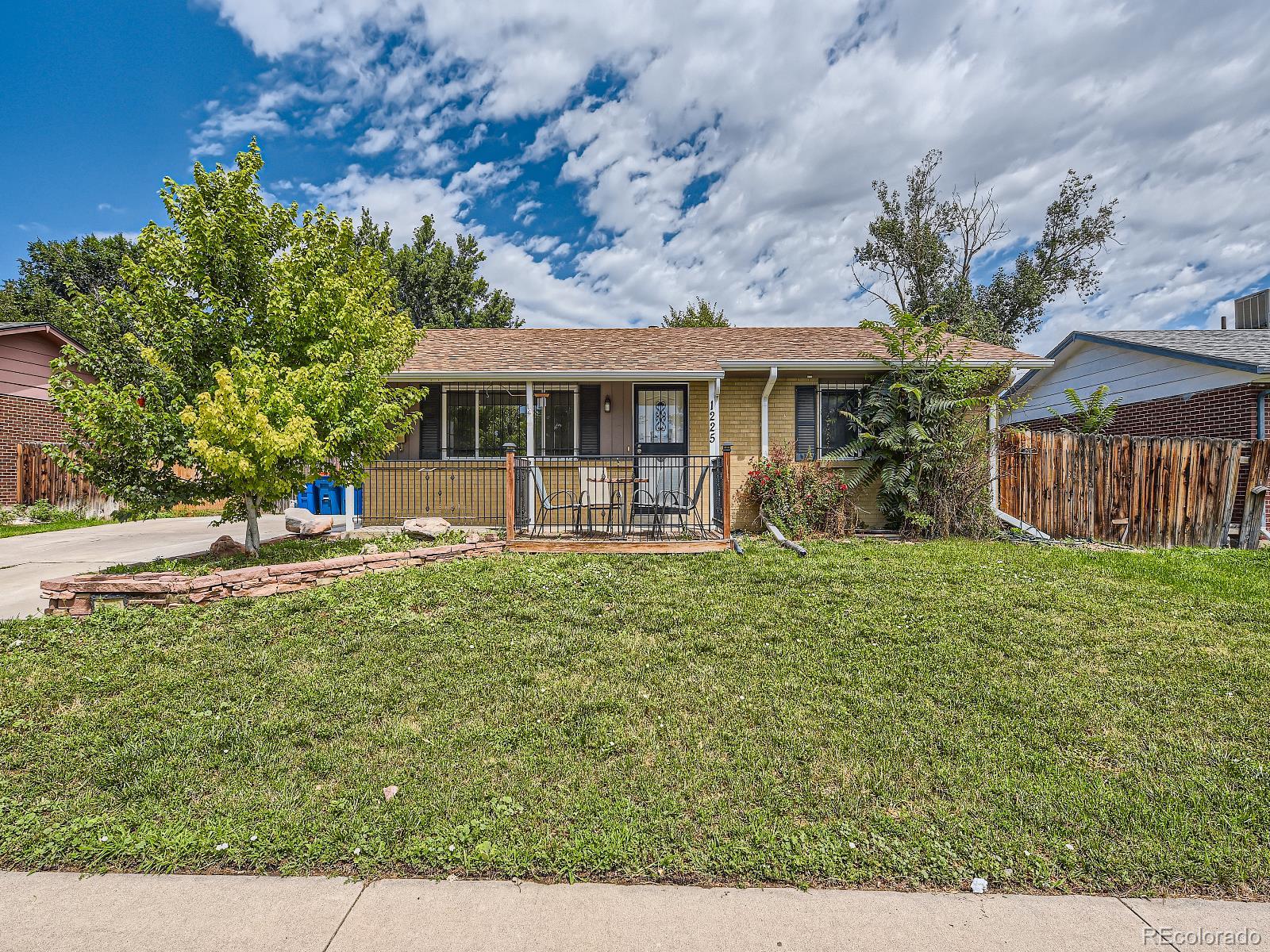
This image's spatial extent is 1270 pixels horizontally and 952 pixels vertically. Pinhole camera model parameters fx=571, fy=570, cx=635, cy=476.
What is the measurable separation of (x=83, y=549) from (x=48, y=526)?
15.4 feet

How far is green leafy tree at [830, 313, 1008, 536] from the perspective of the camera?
360 inches

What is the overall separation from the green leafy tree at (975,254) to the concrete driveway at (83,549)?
24.1 metres

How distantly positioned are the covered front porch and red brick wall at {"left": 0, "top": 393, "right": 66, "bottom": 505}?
8.86 metres

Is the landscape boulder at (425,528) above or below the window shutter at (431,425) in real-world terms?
below

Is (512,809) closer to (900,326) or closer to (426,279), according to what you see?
(900,326)

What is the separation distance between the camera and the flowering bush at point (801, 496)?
30.7 ft

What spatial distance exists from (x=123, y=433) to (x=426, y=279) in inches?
839

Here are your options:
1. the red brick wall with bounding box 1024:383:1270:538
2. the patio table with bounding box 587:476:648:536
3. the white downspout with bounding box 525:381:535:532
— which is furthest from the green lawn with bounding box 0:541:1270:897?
the red brick wall with bounding box 1024:383:1270:538

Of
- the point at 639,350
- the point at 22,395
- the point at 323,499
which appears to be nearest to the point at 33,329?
the point at 22,395

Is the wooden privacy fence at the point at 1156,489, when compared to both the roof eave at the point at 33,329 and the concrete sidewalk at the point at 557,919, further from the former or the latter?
the roof eave at the point at 33,329

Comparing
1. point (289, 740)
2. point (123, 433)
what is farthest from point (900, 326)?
point (123, 433)

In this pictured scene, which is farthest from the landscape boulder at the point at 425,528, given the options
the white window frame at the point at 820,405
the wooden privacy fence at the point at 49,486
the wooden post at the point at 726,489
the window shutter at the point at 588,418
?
the wooden privacy fence at the point at 49,486

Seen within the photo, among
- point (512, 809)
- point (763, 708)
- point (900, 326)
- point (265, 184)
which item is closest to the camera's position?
point (512, 809)

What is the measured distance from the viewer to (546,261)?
2484 centimetres
